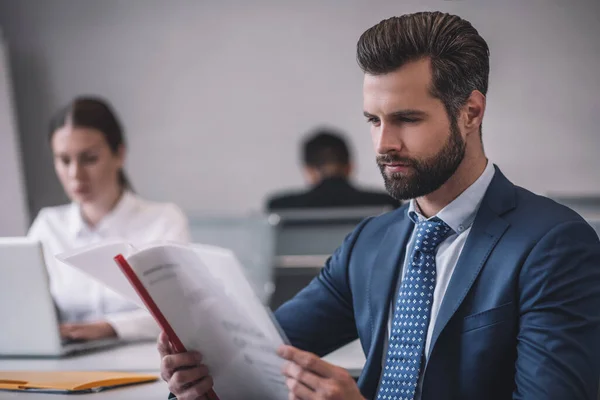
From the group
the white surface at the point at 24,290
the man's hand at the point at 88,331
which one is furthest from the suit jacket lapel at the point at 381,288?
the man's hand at the point at 88,331

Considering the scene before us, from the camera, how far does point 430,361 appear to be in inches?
53.4

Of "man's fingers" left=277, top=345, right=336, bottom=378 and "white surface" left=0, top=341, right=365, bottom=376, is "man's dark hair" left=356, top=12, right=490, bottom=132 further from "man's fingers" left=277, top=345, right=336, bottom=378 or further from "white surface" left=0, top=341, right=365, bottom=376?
"white surface" left=0, top=341, right=365, bottom=376

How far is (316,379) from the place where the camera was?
1184mm

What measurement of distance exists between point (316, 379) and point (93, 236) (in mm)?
1821

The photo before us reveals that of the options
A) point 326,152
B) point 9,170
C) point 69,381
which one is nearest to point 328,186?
point 326,152

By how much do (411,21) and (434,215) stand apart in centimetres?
35

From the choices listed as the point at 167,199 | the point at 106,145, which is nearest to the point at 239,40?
the point at 167,199

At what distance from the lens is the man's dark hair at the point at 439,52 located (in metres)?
1.41

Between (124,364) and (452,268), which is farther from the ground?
(452,268)

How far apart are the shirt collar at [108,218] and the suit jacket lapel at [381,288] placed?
57.7 inches

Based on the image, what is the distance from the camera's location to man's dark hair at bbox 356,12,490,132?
55.3 inches

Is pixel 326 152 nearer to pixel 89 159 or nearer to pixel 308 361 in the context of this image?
pixel 89 159

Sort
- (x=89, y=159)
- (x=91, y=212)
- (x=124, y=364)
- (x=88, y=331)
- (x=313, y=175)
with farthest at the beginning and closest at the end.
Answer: (x=313, y=175) → (x=91, y=212) → (x=89, y=159) → (x=88, y=331) → (x=124, y=364)

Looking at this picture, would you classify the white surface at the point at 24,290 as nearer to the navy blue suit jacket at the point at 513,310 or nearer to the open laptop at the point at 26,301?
the open laptop at the point at 26,301
